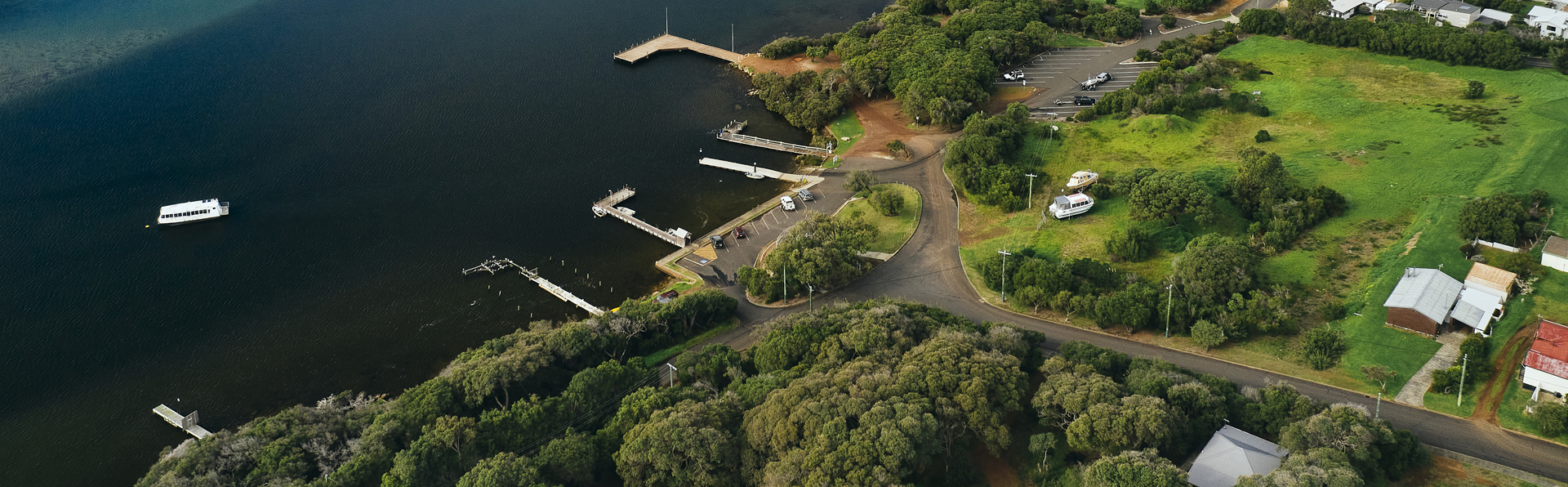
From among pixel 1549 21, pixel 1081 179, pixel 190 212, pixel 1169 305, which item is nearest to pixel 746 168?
Result: pixel 1081 179

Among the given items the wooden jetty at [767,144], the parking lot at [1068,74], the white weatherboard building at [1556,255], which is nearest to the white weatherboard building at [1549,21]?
the parking lot at [1068,74]

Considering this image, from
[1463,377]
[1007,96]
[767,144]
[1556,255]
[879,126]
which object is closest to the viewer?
[1463,377]

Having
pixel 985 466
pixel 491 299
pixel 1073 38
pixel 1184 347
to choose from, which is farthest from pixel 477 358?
pixel 1073 38

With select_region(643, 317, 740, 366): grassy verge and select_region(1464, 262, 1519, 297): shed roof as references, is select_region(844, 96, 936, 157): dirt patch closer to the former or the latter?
select_region(643, 317, 740, 366): grassy verge

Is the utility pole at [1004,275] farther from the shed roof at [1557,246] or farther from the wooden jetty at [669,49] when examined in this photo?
the wooden jetty at [669,49]

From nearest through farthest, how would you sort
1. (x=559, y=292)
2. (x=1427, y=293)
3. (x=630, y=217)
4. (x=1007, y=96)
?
(x=1427, y=293) < (x=559, y=292) < (x=630, y=217) < (x=1007, y=96)

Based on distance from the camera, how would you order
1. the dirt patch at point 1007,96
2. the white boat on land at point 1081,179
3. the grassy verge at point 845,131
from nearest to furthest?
the white boat on land at point 1081,179 < the grassy verge at point 845,131 < the dirt patch at point 1007,96

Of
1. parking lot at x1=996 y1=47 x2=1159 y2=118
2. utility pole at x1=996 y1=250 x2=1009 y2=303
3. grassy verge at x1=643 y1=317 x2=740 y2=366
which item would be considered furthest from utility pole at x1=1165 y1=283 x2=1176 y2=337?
parking lot at x1=996 y1=47 x2=1159 y2=118

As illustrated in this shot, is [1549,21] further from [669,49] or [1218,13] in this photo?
[669,49]
